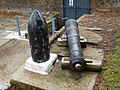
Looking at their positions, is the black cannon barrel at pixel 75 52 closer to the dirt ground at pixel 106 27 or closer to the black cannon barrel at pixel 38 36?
the dirt ground at pixel 106 27

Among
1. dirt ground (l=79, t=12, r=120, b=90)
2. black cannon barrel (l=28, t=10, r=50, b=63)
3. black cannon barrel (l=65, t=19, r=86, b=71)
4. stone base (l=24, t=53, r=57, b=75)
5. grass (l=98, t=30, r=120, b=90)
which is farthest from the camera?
dirt ground (l=79, t=12, r=120, b=90)

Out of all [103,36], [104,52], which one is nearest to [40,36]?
[104,52]

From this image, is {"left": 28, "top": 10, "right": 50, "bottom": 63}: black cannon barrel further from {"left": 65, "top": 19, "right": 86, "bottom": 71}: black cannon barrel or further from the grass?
the grass

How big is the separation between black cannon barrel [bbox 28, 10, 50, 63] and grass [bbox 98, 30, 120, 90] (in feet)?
4.48

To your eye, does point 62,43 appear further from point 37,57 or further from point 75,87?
point 75,87

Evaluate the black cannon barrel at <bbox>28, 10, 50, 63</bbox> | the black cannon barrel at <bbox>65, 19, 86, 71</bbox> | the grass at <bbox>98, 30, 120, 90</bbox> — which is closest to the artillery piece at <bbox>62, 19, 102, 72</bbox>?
the black cannon barrel at <bbox>65, 19, 86, 71</bbox>

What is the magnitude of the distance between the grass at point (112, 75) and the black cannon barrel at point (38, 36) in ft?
4.48

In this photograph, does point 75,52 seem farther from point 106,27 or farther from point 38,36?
point 106,27

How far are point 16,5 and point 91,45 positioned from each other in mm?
7969

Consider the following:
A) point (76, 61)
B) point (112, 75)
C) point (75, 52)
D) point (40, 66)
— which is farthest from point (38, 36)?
point (112, 75)

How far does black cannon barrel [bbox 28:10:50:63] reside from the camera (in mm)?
4266

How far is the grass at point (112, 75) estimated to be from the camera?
3.97m

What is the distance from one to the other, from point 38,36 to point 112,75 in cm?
179

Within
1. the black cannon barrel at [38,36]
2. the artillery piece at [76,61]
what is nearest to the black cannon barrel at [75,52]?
the artillery piece at [76,61]
